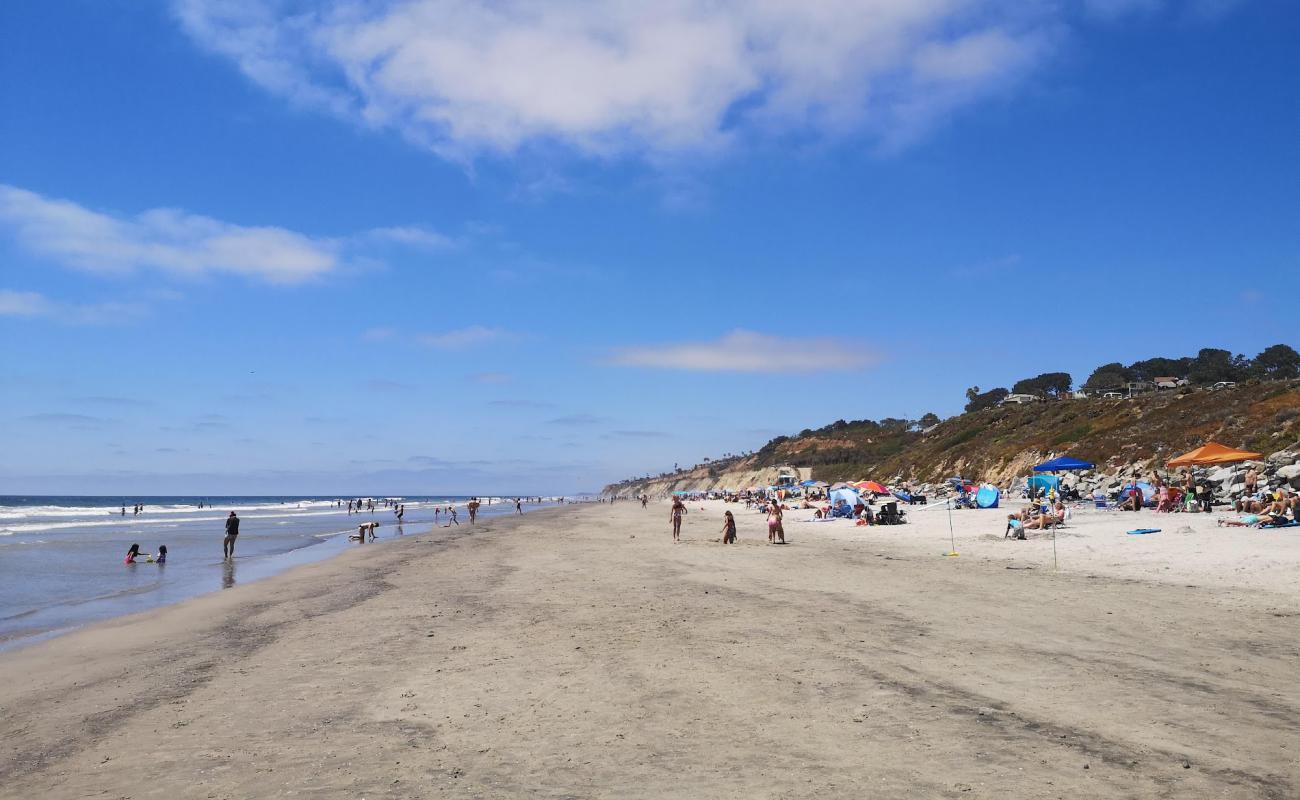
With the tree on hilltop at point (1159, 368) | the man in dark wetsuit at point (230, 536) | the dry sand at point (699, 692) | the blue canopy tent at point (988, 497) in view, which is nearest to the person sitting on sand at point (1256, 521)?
the dry sand at point (699, 692)

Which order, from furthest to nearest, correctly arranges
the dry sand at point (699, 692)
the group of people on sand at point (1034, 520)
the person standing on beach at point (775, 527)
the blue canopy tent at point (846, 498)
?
the blue canopy tent at point (846, 498) → the person standing on beach at point (775, 527) → the group of people on sand at point (1034, 520) → the dry sand at point (699, 692)

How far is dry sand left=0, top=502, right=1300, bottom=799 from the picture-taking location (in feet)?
18.4

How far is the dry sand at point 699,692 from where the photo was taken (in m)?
5.61

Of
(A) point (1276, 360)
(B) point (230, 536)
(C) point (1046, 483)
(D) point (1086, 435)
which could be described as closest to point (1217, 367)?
(A) point (1276, 360)

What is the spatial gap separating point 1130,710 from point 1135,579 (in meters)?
9.93

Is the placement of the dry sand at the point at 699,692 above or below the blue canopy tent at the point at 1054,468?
below

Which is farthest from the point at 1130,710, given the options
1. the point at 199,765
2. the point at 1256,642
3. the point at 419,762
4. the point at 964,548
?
the point at 964,548

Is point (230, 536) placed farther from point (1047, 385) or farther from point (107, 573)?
point (1047, 385)

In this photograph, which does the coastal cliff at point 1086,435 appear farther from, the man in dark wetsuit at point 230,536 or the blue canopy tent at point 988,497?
the man in dark wetsuit at point 230,536

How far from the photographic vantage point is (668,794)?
5.25 m

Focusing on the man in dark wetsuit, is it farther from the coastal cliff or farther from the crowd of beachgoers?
the coastal cliff

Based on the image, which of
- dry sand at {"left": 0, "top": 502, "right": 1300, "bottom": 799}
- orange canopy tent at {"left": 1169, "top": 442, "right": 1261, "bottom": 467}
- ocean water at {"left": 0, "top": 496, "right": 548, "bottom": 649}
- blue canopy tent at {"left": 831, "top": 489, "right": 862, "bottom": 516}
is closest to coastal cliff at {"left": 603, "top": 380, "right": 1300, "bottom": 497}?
orange canopy tent at {"left": 1169, "top": 442, "right": 1261, "bottom": 467}

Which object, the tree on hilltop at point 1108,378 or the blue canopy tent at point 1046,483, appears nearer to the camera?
the blue canopy tent at point 1046,483

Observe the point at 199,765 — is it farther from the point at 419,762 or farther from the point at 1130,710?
the point at 1130,710
